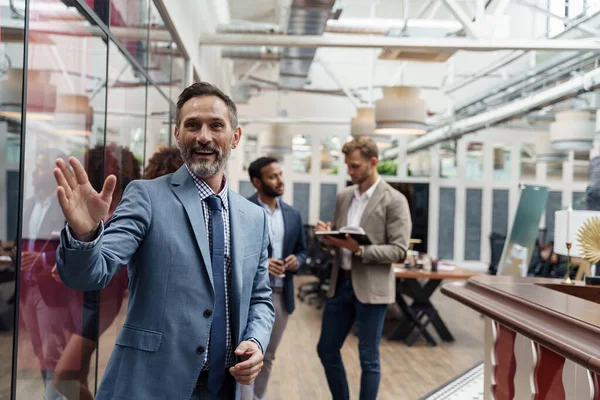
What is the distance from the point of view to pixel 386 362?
603cm

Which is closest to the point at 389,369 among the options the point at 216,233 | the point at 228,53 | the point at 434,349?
the point at 434,349

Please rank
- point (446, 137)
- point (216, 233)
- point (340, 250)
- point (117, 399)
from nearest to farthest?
point (117, 399), point (216, 233), point (340, 250), point (446, 137)

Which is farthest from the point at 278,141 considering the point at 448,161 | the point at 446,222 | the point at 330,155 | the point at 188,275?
the point at 188,275

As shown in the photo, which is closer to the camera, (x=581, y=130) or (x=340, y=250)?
(x=340, y=250)

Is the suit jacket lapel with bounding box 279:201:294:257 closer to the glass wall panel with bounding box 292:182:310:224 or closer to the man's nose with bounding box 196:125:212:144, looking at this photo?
the man's nose with bounding box 196:125:212:144

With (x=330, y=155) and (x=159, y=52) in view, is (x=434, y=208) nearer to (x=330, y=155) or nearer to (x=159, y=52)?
(x=330, y=155)

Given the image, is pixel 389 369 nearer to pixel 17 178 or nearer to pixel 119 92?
pixel 119 92

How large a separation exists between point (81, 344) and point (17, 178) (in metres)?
1.26

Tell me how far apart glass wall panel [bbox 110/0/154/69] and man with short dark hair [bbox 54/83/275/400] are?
74.9 inches

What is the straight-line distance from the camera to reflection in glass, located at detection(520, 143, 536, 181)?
604 inches

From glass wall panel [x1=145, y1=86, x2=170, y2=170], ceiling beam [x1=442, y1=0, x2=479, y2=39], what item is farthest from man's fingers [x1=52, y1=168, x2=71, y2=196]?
ceiling beam [x1=442, y1=0, x2=479, y2=39]

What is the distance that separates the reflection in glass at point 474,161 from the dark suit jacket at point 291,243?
39.8 feet

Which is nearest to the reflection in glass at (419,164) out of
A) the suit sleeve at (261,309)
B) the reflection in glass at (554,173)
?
the reflection in glass at (554,173)

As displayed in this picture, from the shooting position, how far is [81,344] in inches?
119
